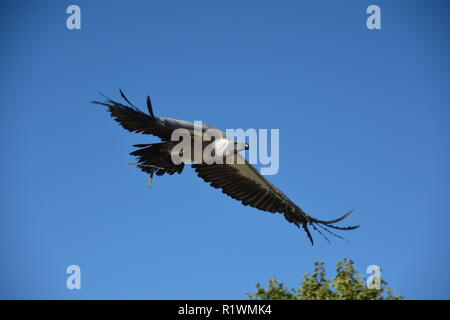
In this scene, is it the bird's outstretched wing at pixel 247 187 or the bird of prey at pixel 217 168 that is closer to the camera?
the bird of prey at pixel 217 168

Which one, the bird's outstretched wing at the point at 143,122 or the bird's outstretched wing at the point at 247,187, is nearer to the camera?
the bird's outstretched wing at the point at 143,122

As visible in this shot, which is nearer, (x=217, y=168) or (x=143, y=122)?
(x=143, y=122)

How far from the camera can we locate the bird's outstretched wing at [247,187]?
12680mm

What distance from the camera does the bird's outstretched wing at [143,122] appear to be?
10656 millimetres

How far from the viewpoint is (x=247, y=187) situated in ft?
42.4

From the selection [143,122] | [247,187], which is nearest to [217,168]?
[247,187]

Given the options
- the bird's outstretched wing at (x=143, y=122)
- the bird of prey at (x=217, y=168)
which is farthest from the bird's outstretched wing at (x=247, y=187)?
the bird's outstretched wing at (x=143, y=122)

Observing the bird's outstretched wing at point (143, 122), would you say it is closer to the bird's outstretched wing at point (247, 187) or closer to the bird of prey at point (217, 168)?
the bird of prey at point (217, 168)

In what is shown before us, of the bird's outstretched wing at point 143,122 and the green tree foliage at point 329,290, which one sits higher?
the bird's outstretched wing at point 143,122

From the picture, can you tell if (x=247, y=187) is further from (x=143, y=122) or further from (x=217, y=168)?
(x=143, y=122)

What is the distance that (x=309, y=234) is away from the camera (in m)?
12.3

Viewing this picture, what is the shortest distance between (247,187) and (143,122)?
3071 mm

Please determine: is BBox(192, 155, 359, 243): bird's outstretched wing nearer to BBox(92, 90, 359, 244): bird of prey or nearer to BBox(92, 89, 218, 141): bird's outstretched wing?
BBox(92, 90, 359, 244): bird of prey
